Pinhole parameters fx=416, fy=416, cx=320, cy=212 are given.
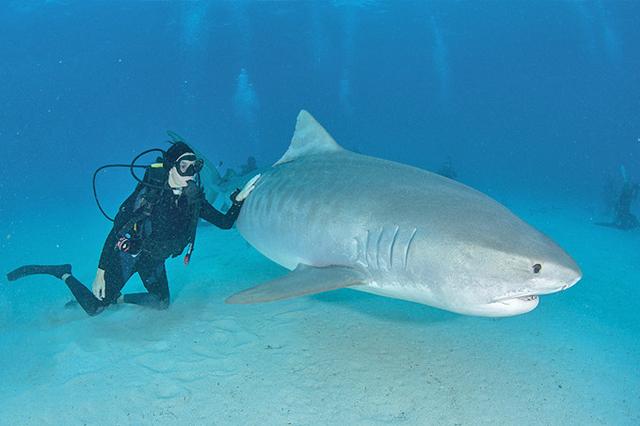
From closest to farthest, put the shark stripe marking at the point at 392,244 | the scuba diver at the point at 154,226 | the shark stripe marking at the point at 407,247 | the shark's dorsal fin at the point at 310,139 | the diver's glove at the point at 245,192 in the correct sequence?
the shark stripe marking at the point at 407,247 < the shark stripe marking at the point at 392,244 < the scuba diver at the point at 154,226 < the shark's dorsal fin at the point at 310,139 < the diver's glove at the point at 245,192

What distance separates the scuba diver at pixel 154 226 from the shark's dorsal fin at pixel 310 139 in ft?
2.48

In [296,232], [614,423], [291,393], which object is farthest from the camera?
[296,232]

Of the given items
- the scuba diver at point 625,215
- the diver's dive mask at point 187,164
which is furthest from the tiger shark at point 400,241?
the scuba diver at point 625,215

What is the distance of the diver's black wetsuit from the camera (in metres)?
4.75

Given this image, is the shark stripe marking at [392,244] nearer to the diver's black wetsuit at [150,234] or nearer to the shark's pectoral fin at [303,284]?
the shark's pectoral fin at [303,284]

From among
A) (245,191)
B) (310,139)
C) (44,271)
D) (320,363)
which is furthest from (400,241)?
(44,271)

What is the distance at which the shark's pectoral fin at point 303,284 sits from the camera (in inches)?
136

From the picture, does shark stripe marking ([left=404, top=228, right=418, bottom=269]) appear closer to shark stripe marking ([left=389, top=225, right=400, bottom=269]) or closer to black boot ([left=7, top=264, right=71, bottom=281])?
shark stripe marking ([left=389, top=225, right=400, bottom=269])

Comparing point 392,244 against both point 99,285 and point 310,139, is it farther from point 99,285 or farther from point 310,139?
point 99,285

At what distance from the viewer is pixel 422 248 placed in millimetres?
3387

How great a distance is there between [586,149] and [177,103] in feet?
398

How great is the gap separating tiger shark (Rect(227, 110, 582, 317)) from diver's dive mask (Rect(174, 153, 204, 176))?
103 centimetres

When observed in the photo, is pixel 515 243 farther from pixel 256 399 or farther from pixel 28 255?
pixel 28 255

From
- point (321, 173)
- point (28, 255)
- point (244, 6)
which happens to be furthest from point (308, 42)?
point (321, 173)
